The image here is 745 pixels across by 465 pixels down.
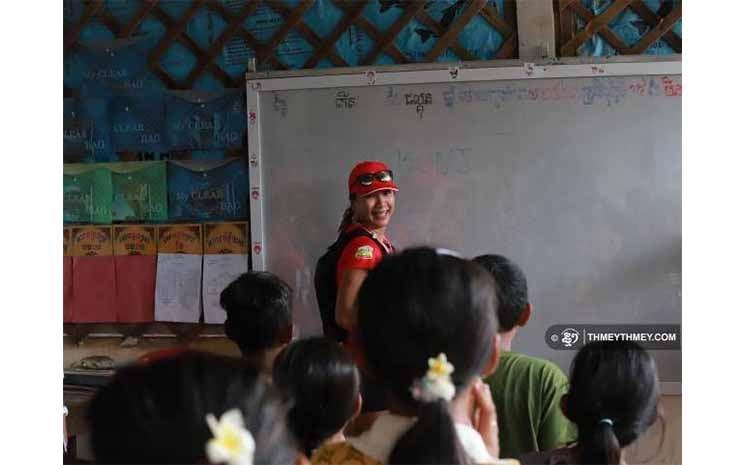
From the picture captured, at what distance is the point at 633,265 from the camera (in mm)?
2037

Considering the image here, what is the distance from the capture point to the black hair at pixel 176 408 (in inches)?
22.3

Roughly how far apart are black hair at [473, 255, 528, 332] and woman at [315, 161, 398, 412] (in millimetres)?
180

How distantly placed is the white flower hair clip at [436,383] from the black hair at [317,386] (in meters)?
0.21

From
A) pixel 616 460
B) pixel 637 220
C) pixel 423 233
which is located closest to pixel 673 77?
pixel 637 220

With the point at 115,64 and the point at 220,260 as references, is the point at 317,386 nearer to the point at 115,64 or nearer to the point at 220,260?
the point at 220,260

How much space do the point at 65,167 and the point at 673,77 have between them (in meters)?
1.60

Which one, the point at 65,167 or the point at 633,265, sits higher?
the point at 65,167

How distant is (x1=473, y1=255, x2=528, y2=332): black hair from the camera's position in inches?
41.4

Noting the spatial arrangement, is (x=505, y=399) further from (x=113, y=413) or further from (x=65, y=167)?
(x=65, y=167)

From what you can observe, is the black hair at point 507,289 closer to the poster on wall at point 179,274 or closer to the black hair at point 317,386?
the black hair at point 317,386

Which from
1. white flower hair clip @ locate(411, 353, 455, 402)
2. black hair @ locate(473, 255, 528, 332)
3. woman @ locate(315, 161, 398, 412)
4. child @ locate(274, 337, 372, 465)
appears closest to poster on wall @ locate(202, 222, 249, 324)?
woman @ locate(315, 161, 398, 412)

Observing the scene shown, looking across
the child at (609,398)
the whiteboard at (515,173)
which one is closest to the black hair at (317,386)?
the child at (609,398)

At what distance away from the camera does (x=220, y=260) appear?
7.07 feet

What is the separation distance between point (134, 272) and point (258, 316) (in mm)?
1193
